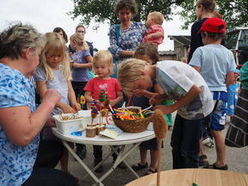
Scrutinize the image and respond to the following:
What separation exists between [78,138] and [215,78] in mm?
1532

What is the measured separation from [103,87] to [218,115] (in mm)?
1243

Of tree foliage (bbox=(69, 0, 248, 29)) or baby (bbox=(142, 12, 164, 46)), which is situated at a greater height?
tree foliage (bbox=(69, 0, 248, 29))

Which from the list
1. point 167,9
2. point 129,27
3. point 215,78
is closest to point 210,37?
point 215,78

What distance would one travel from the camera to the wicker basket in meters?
1.54

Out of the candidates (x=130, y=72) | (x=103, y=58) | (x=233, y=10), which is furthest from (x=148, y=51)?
(x=233, y=10)

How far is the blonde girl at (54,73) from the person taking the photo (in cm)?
200

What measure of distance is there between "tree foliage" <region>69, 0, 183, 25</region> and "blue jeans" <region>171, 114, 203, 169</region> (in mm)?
15142

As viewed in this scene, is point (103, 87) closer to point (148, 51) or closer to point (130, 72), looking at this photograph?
point (148, 51)

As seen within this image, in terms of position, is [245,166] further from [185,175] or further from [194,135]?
[185,175]

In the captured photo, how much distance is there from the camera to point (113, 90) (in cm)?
260

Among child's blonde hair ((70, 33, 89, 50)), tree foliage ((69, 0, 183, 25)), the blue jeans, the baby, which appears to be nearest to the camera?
the blue jeans

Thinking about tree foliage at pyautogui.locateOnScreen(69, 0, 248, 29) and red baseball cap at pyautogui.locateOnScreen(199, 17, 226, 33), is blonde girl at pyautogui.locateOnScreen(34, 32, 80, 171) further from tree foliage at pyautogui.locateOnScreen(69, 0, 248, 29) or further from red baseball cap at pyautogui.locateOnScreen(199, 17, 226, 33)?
tree foliage at pyautogui.locateOnScreen(69, 0, 248, 29)

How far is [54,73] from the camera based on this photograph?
2.16 m

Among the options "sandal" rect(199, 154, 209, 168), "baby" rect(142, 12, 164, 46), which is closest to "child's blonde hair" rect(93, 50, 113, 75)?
"baby" rect(142, 12, 164, 46)
